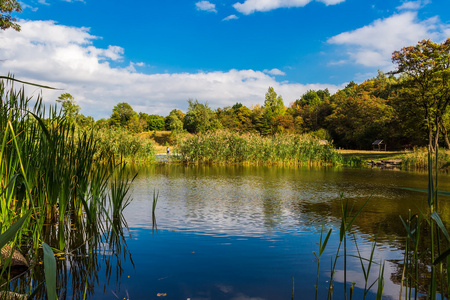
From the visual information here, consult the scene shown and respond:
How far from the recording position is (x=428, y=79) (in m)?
25.2

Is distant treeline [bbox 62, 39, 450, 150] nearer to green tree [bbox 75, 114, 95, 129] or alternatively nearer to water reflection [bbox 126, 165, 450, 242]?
green tree [bbox 75, 114, 95, 129]

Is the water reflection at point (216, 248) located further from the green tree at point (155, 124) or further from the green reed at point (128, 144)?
the green tree at point (155, 124)

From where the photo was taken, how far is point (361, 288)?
3.23 meters

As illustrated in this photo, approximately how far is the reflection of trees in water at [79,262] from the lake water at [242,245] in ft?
0.25

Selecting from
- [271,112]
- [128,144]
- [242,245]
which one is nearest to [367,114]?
[271,112]

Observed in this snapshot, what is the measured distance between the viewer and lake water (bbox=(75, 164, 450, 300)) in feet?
10.3

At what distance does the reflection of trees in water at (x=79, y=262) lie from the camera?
2.93 m

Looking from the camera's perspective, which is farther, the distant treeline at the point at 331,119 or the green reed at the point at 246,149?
the distant treeline at the point at 331,119

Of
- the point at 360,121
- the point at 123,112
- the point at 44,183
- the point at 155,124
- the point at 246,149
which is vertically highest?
the point at 123,112

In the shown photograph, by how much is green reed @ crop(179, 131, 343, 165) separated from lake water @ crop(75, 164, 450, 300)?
11.7m

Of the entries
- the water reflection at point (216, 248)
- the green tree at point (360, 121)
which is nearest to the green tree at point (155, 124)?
the green tree at point (360, 121)

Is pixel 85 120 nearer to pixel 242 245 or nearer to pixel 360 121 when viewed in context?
pixel 242 245

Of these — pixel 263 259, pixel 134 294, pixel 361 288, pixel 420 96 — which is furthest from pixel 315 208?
pixel 420 96

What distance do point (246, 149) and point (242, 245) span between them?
1632 cm
